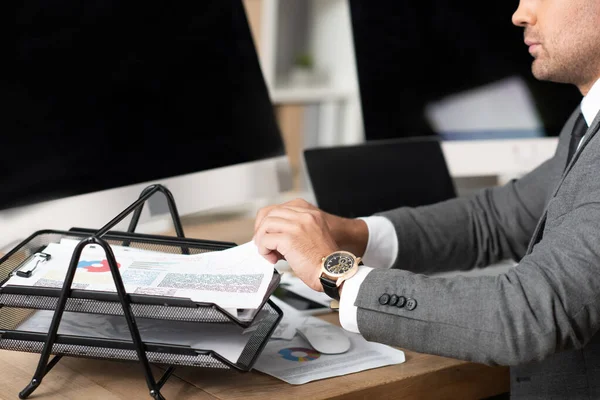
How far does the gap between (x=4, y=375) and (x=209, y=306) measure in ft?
0.91

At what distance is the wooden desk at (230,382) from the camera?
0.86 metres

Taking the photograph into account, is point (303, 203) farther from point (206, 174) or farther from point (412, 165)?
point (412, 165)

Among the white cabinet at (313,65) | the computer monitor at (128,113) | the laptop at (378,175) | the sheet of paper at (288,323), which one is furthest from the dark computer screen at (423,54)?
the white cabinet at (313,65)

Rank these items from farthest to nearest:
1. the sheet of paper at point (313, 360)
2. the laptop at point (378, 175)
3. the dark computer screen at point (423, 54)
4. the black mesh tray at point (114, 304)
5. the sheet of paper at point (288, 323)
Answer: the dark computer screen at point (423, 54)
the laptop at point (378, 175)
the sheet of paper at point (288, 323)
the sheet of paper at point (313, 360)
the black mesh tray at point (114, 304)

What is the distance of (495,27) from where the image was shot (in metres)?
1.66

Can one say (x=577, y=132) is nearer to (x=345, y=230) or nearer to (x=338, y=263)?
(x=345, y=230)

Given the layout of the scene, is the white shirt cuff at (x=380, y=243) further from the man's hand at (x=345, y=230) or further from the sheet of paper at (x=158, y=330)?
the sheet of paper at (x=158, y=330)

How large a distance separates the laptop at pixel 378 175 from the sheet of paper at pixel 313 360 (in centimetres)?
40

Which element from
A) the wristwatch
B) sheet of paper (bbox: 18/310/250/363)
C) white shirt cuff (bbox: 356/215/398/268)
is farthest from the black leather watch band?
white shirt cuff (bbox: 356/215/398/268)

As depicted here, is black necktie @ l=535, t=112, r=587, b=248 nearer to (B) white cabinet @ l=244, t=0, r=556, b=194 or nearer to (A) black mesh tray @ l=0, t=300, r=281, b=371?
(A) black mesh tray @ l=0, t=300, r=281, b=371

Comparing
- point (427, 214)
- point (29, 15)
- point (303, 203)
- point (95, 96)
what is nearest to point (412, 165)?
point (427, 214)

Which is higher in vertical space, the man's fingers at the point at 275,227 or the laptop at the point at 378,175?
the man's fingers at the point at 275,227

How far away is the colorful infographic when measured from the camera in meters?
0.97

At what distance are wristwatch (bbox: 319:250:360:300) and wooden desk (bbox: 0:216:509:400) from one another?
0.11 metres
